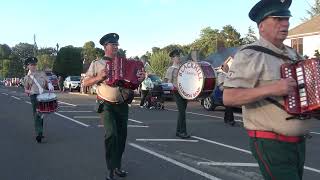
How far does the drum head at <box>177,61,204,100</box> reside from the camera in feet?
37.8

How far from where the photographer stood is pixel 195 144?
11.6m

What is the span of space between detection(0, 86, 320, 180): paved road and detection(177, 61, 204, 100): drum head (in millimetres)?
1054

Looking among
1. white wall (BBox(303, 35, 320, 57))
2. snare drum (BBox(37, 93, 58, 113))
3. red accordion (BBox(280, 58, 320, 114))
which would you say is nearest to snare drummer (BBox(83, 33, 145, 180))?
red accordion (BBox(280, 58, 320, 114))

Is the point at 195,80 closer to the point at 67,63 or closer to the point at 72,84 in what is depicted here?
the point at 72,84

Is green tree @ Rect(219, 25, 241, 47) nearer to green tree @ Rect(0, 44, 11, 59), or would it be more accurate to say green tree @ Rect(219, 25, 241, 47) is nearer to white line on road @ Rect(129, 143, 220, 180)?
white line on road @ Rect(129, 143, 220, 180)

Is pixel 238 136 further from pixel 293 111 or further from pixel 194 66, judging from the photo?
pixel 293 111

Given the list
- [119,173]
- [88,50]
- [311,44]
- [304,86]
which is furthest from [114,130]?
[88,50]

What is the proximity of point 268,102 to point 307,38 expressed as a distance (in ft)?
141

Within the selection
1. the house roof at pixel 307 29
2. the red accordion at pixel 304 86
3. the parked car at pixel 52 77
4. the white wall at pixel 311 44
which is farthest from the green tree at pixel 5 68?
the red accordion at pixel 304 86

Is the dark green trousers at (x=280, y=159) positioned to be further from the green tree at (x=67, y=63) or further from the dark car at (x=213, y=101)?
the green tree at (x=67, y=63)

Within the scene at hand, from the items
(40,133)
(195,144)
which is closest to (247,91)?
(195,144)

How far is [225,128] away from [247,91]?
11.1 meters

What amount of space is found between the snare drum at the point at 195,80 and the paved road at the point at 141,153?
1056 mm

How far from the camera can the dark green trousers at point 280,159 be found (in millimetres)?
3963
